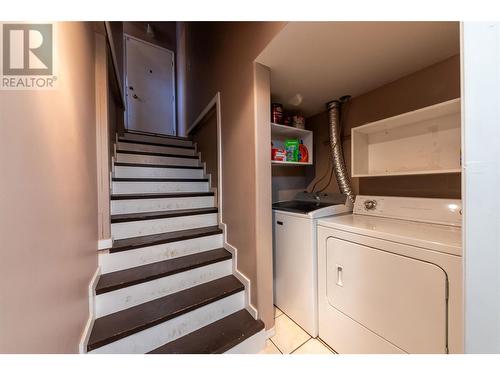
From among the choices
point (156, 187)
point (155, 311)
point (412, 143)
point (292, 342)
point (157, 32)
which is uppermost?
point (157, 32)

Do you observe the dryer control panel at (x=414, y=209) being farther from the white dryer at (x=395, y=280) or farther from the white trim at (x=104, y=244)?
the white trim at (x=104, y=244)

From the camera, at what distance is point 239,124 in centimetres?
151

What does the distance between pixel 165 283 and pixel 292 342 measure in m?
1.02

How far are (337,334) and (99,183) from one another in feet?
6.57

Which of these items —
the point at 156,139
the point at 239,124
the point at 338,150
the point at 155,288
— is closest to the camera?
the point at 155,288

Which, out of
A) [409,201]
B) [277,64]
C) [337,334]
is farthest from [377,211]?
[277,64]

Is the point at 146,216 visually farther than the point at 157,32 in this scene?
No

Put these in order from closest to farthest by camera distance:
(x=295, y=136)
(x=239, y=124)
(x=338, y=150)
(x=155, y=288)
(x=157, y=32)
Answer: (x=155, y=288)
(x=239, y=124)
(x=338, y=150)
(x=295, y=136)
(x=157, y=32)

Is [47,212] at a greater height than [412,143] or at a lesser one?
lesser

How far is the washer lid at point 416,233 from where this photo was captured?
81 cm

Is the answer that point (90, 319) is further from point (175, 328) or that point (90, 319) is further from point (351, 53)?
point (351, 53)

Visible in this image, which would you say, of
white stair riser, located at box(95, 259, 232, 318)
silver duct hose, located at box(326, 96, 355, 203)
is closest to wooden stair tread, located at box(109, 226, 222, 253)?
white stair riser, located at box(95, 259, 232, 318)

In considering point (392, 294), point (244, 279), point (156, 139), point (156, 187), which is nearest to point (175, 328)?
point (244, 279)

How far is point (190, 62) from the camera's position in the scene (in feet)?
10.3
